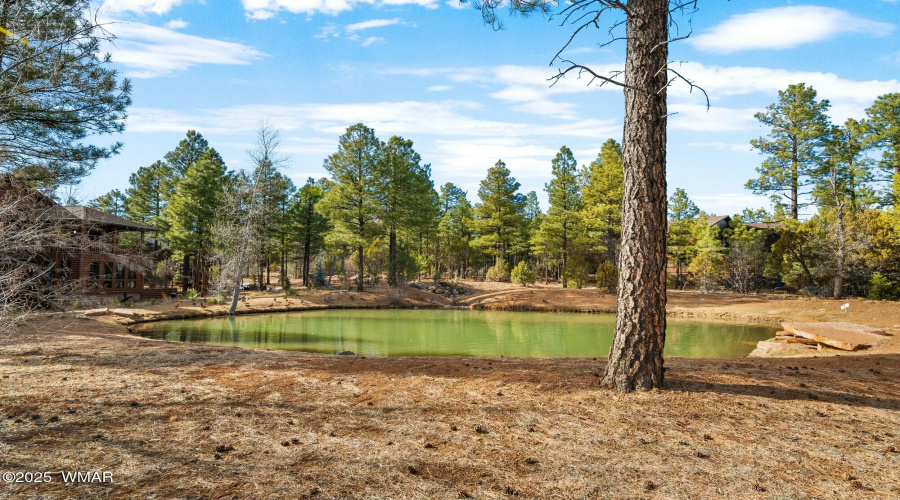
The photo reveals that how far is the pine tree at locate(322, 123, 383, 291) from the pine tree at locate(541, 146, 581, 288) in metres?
12.6

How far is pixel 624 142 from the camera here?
490 cm

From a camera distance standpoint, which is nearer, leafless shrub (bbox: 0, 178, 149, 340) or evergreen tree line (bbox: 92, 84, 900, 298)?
leafless shrub (bbox: 0, 178, 149, 340)

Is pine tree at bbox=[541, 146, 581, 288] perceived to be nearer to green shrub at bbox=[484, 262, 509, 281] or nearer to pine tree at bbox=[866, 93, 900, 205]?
green shrub at bbox=[484, 262, 509, 281]

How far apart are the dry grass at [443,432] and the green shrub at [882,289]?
20259 mm

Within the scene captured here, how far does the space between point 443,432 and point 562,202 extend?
32523 millimetres

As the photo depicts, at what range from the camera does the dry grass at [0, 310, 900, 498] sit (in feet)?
9.12

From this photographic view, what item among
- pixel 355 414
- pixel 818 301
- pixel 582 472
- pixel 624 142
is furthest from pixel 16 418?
pixel 818 301

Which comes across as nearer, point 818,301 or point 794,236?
point 818,301

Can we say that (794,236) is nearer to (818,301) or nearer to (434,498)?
(818,301)

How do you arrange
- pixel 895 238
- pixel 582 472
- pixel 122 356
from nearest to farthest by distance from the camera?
pixel 582 472, pixel 122 356, pixel 895 238

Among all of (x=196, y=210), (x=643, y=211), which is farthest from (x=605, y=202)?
(x=643, y=211)

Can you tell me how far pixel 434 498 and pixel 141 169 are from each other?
43.8 m

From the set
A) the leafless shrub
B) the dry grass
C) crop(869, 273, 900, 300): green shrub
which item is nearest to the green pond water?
the leafless shrub

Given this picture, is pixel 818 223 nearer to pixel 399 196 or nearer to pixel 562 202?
pixel 562 202
